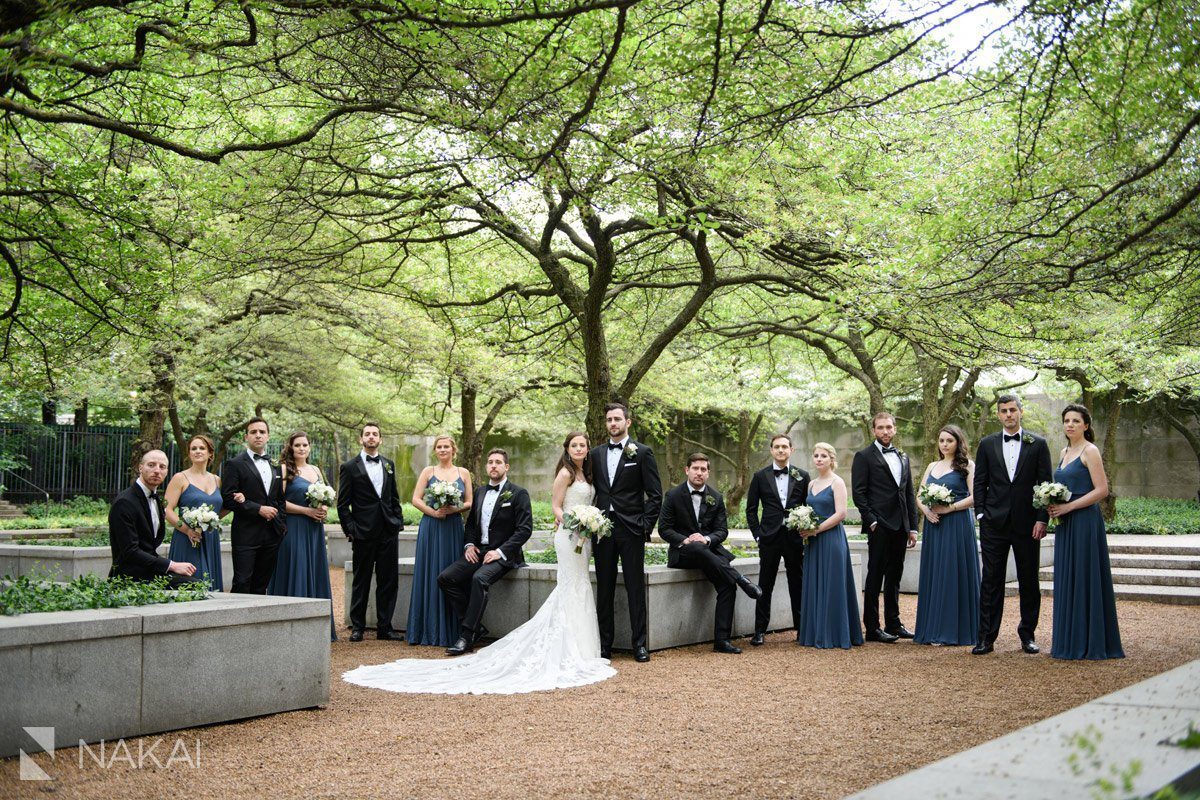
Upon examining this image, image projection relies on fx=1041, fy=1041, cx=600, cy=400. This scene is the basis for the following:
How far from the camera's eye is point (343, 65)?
836 centimetres

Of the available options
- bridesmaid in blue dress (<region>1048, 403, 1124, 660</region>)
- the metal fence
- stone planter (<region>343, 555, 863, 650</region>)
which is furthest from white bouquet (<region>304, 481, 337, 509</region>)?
the metal fence

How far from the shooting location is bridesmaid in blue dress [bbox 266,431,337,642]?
10438 millimetres

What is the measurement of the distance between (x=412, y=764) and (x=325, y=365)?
48.9ft

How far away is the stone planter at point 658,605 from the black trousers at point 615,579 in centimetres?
23

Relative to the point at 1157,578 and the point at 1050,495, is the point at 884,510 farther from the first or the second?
the point at 1157,578

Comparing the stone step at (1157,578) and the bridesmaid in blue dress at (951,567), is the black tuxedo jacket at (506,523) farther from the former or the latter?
the stone step at (1157,578)

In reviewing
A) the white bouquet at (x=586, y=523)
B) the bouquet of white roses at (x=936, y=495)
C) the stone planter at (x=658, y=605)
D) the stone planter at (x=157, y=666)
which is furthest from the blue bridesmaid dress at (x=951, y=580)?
the stone planter at (x=157, y=666)

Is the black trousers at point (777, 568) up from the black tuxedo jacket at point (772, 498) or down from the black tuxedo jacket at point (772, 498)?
down

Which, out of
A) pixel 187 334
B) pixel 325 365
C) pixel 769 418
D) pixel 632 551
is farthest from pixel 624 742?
pixel 769 418

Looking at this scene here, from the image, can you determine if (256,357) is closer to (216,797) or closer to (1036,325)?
(1036,325)

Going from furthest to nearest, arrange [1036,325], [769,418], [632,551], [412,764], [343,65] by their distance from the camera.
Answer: [769,418], [1036,325], [632,551], [343,65], [412,764]

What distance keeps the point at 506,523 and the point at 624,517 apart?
1267 millimetres

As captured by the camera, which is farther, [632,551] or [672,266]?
[672,266]

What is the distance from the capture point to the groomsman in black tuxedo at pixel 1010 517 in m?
9.18
